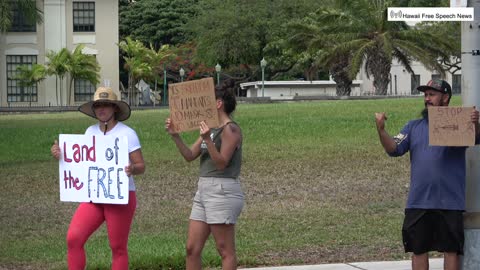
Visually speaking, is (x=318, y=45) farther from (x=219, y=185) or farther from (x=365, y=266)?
(x=219, y=185)

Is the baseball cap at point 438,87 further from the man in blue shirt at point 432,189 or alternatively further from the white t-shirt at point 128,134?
the white t-shirt at point 128,134

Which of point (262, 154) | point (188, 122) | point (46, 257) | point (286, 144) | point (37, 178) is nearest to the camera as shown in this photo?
point (188, 122)

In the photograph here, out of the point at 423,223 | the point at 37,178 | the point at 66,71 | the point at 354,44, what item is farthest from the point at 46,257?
the point at 66,71

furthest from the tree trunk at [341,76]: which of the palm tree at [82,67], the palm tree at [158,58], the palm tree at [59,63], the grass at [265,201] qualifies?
the grass at [265,201]

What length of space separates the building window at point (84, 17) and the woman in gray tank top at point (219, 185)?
183 ft

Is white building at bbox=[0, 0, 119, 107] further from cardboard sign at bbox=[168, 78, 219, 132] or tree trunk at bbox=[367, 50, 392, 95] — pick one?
cardboard sign at bbox=[168, 78, 219, 132]

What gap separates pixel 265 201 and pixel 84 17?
4997cm

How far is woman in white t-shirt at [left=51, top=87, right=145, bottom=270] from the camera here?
7.53 metres

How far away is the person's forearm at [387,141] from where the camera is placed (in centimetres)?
743

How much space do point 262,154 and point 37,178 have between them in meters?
4.55

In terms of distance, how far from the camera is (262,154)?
19.4m

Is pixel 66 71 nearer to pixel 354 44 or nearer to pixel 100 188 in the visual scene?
pixel 354 44

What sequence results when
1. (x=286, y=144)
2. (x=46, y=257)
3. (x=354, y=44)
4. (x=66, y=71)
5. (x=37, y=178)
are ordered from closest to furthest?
(x=46, y=257) → (x=37, y=178) → (x=286, y=144) → (x=354, y=44) → (x=66, y=71)

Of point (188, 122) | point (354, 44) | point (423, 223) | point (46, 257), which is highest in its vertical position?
point (354, 44)
